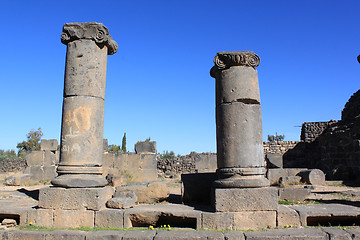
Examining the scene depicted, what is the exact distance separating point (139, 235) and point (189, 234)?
814 mm

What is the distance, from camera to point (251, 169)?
572 centimetres

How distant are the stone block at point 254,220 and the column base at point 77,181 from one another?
2.77 metres

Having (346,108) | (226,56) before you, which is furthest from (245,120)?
(346,108)

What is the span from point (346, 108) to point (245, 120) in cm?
1988

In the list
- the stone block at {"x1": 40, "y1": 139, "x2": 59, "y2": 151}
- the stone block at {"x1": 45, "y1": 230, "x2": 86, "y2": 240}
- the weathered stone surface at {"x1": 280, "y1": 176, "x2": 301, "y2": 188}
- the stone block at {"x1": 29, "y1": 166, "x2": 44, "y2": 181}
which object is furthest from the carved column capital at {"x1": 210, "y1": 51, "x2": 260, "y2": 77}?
the stone block at {"x1": 29, "y1": 166, "x2": 44, "y2": 181}

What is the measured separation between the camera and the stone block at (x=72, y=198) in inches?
223

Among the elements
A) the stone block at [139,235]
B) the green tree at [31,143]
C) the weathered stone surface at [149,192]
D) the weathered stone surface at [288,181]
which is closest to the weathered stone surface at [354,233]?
the stone block at [139,235]

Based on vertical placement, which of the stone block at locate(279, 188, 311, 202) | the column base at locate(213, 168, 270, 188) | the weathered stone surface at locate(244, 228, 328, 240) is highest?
the column base at locate(213, 168, 270, 188)

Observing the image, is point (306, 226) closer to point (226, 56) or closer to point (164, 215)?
point (164, 215)

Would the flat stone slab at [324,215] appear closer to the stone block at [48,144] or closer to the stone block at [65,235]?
the stone block at [65,235]

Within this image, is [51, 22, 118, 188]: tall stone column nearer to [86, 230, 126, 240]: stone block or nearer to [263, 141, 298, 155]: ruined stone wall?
[86, 230, 126, 240]: stone block

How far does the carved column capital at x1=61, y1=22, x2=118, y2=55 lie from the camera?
21.3 ft

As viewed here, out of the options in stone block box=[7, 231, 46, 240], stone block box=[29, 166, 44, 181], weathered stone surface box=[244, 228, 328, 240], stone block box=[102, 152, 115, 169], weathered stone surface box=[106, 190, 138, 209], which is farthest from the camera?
stone block box=[29, 166, 44, 181]

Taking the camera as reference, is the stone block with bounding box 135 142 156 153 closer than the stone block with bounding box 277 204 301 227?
No
